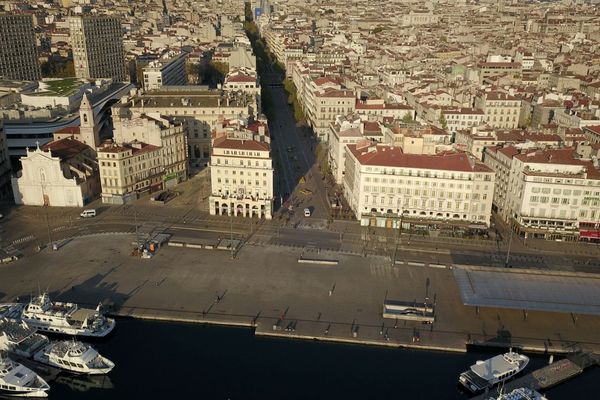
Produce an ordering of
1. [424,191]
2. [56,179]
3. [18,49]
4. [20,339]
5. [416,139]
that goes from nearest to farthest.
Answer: [20,339]
[424,191]
[416,139]
[56,179]
[18,49]

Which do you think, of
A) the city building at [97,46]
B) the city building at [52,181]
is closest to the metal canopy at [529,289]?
the city building at [52,181]

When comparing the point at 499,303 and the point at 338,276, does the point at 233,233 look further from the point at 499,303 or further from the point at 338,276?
the point at 499,303

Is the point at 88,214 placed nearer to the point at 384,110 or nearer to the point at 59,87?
the point at 59,87

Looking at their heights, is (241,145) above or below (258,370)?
above

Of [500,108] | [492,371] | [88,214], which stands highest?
[500,108]

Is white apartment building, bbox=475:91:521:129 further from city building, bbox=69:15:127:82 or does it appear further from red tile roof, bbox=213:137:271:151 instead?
city building, bbox=69:15:127:82

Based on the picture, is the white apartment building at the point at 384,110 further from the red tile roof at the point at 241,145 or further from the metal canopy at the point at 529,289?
the metal canopy at the point at 529,289

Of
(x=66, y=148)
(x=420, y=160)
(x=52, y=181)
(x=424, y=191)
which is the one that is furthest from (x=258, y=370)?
(x=66, y=148)
